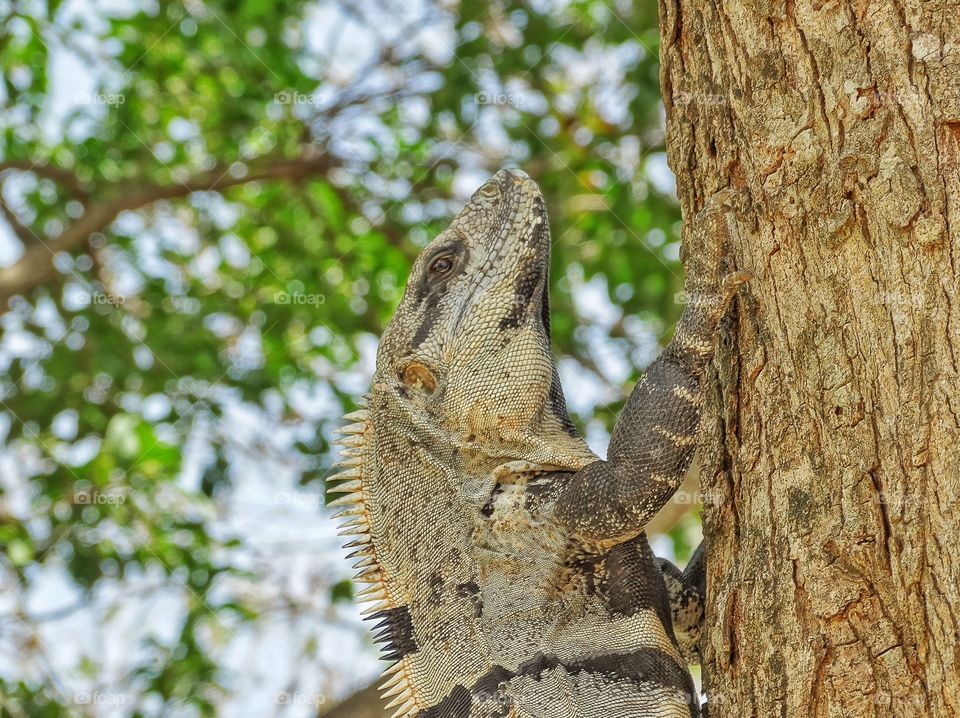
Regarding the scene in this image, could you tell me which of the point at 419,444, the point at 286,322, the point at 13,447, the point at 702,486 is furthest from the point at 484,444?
the point at 13,447

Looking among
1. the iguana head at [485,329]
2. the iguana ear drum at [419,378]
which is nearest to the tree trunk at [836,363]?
the iguana head at [485,329]

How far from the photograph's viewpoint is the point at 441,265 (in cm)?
481

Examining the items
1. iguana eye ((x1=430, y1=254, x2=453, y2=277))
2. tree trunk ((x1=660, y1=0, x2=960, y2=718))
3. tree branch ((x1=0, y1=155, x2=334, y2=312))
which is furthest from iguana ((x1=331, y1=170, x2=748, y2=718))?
tree branch ((x1=0, y1=155, x2=334, y2=312))

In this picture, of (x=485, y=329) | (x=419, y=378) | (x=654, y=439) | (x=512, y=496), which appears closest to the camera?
(x=654, y=439)

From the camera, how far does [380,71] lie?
912 centimetres

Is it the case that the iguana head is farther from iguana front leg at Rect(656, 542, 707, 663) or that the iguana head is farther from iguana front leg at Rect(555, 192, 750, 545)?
iguana front leg at Rect(656, 542, 707, 663)

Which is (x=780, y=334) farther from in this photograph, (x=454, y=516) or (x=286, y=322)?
(x=286, y=322)

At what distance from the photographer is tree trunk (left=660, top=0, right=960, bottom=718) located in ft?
8.98

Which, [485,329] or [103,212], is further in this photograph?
[103,212]

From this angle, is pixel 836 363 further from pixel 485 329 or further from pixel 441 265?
pixel 441 265

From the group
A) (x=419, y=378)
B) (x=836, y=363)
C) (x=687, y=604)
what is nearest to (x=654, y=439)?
(x=687, y=604)

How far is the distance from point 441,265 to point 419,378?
0.55m

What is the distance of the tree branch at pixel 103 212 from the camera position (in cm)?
807

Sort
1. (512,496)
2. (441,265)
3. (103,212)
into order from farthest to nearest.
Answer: (103,212)
(441,265)
(512,496)
